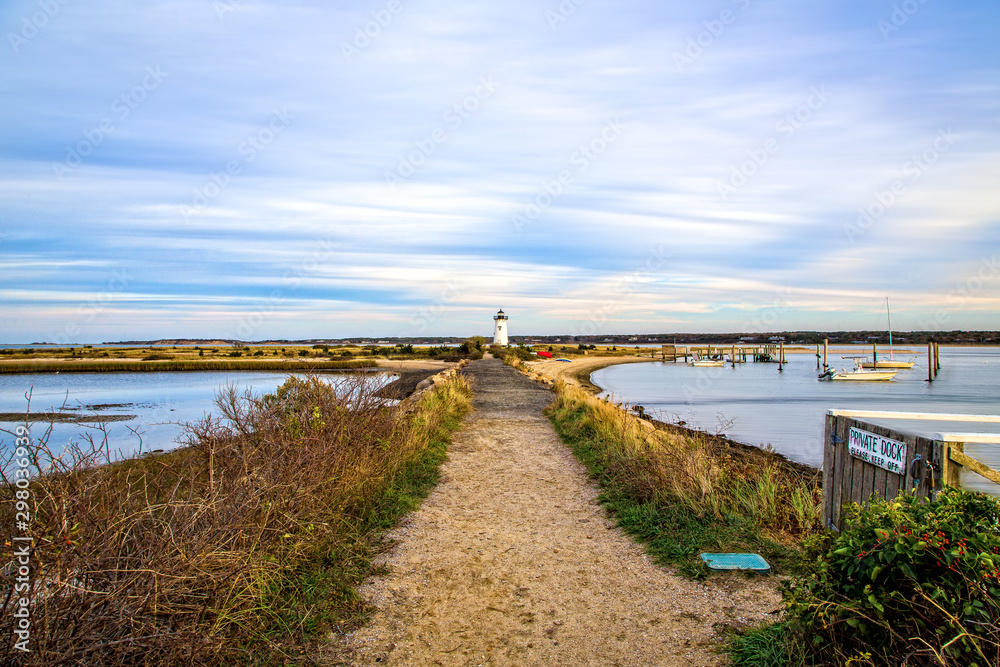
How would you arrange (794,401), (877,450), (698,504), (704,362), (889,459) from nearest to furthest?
1. (889,459)
2. (877,450)
3. (698,504)
4. (794,401)
5. (704,362)

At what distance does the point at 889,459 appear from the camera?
4.48 meters

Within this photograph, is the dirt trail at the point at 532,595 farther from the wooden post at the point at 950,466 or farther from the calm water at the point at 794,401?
the calm water at the point at 794,401

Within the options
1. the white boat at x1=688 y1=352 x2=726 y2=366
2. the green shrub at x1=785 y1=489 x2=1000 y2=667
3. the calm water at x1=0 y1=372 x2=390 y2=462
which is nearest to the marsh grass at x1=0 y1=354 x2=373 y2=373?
the calm water at x1=0 y1=372 x2=390 y2=462

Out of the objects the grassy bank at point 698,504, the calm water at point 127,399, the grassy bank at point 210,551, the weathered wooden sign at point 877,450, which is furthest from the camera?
the calm water at point 127,399

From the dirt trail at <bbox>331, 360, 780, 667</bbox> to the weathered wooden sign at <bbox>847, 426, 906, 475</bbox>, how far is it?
4.14 feet

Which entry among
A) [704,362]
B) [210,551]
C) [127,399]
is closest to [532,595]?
[210,551]

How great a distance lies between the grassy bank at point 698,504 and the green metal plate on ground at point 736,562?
0.11 meters

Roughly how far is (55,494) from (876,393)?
45.5 meters

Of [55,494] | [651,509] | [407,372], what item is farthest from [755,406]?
[55,494]

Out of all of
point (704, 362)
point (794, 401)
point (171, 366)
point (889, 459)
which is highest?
point (889, 459)

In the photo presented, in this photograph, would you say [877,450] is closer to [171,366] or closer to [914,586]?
[914,586]

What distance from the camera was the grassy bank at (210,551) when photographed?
9.08ft

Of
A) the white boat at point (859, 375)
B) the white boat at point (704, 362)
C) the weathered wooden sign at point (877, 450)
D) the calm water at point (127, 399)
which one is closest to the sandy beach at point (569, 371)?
the white boat at point (704, 362)

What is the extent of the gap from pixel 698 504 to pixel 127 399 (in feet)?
92.1
